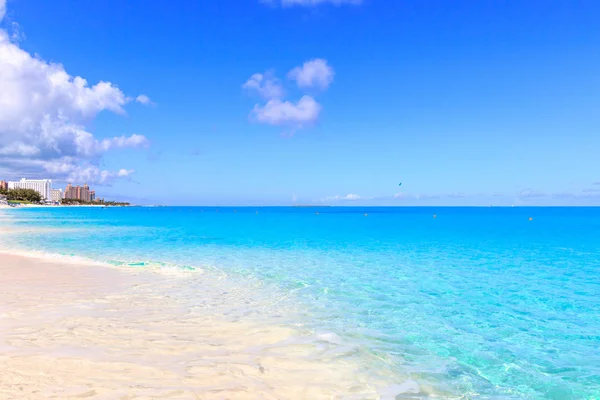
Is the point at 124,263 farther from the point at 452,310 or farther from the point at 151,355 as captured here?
the point at 452,310

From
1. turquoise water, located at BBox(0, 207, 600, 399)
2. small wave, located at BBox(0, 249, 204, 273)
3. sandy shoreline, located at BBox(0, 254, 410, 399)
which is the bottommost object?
small wave, located at BBox(0, 249, 204, 273)

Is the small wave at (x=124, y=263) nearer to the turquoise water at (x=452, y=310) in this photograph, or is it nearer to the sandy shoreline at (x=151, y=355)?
the turquoise water at (x=452, y=310)

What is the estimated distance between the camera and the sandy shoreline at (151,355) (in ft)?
19.1

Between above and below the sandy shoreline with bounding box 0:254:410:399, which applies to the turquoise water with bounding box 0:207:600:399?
below

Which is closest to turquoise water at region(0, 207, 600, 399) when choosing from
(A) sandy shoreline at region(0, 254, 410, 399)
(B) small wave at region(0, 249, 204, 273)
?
(B) small wave at region(0, 249, 204, 273)

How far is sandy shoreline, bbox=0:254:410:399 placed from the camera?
229 inches

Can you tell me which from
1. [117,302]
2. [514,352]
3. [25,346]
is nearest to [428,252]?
[514,352]

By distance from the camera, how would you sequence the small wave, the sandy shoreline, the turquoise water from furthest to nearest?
the small wave, the turquoise water, the sandy shoreline

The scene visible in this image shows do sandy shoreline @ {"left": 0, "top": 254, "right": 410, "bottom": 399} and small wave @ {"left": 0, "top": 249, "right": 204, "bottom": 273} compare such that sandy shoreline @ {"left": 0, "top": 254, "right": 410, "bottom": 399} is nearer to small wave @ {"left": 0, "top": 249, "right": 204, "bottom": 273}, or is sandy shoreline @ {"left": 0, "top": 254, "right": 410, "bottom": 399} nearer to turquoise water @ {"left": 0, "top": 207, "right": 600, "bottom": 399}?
turquoise water @ {"left": 0, "top": 207, "right": 600, "bottom": 399}

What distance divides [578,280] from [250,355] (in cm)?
1664

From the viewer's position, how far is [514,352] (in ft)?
27.1

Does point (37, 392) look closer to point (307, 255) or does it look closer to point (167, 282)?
point (167, 282)

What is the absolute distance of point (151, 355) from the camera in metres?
7.20

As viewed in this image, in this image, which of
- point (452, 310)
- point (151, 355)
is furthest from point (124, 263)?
point (452, 310)
